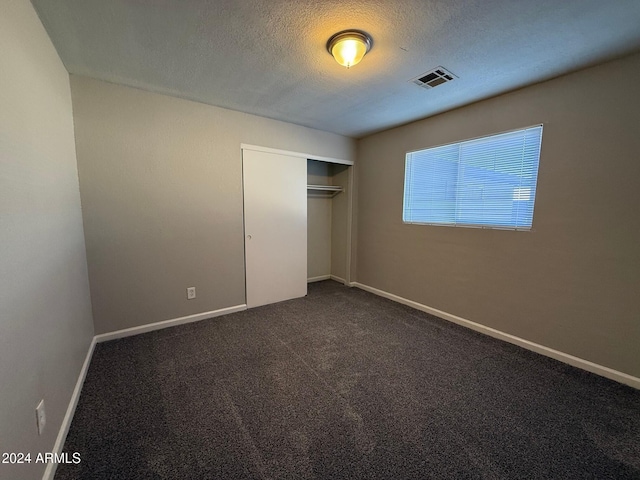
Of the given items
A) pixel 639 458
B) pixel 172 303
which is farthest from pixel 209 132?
pixel 639 458

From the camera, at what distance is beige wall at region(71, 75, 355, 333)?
236 centimetres

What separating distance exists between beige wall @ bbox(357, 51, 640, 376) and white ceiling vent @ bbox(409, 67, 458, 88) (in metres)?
0.74

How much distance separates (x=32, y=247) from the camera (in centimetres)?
126

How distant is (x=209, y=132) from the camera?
287cm

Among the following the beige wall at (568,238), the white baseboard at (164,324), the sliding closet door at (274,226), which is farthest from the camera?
the sliding closet door at (274,226)

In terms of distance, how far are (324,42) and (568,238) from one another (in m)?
2.54

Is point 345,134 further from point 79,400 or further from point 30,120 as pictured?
point 79,400

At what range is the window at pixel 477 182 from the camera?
7.84 feet

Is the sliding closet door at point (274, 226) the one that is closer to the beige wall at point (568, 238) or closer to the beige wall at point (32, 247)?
the beige wall at point (32, 247)

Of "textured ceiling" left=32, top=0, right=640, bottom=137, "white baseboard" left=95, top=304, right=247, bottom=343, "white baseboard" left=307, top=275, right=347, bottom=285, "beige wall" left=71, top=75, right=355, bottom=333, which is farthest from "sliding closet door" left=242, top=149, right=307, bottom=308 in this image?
"textured ceiling" left=32, top=0, right=640, bottom=137

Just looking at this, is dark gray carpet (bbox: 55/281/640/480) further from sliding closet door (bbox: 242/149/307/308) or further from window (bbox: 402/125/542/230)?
window (bbox: 402/125/542/230)

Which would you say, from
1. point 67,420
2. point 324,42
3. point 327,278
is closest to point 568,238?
point 324,42

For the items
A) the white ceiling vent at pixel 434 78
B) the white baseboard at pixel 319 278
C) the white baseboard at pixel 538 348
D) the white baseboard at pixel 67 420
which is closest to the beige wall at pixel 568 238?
the white baseboard at pixel 538 348

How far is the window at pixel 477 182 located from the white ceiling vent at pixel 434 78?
33.2 inches
